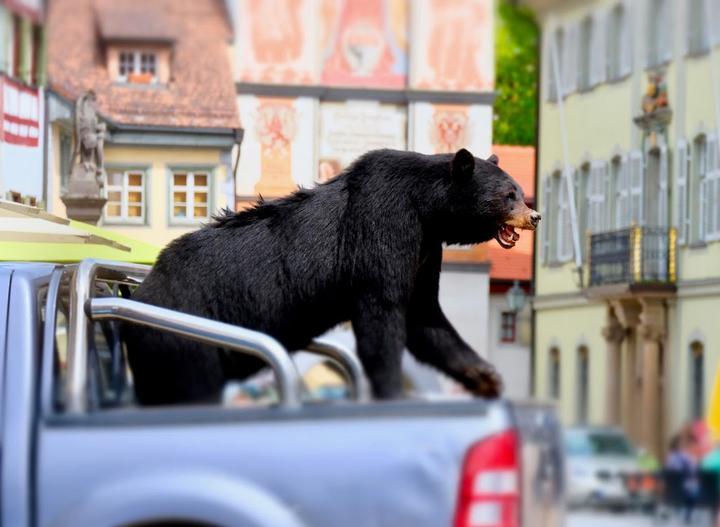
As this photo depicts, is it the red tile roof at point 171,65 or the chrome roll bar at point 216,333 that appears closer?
the chrome roll bar at point 216,333

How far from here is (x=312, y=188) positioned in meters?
3.72

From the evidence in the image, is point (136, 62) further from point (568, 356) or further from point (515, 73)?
point (568, 356)

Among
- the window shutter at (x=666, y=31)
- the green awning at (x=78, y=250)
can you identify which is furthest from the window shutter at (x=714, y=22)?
the green awning at (x=78, y=250)

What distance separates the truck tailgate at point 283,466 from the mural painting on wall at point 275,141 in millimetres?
4770

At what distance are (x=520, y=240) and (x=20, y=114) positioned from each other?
247 cm

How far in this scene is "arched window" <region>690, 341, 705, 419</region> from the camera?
8422mm

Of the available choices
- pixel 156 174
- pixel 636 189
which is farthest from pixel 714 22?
pixel 156 174

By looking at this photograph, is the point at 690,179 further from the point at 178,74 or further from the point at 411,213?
the point at 411,213

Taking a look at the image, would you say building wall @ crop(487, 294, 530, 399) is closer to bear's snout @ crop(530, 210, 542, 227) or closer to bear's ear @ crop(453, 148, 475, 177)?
bear's snout @ crop(530, 210, 542, 227)

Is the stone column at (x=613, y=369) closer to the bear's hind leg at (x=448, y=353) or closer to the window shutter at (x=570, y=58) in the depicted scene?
the window shutter at (x=570, y=58)

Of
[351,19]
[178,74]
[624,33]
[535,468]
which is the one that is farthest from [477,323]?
[535,468]

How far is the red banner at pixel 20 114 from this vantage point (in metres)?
8.41

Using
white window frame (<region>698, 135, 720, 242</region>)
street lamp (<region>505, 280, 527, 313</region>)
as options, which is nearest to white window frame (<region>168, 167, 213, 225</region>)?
street lamp (<region>505, 280, 527, 313</region>)

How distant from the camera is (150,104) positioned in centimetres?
893
